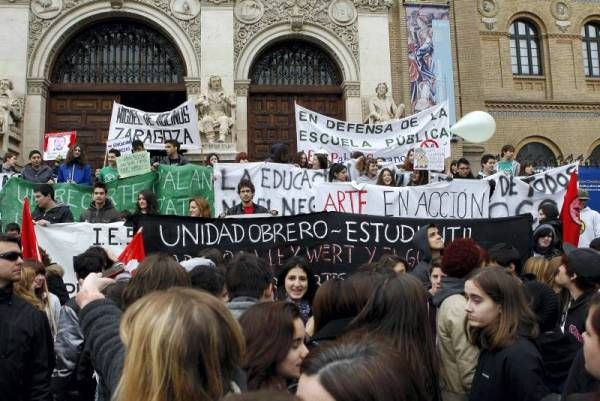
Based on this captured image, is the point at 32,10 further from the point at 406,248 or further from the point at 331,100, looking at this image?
the point at 406,248

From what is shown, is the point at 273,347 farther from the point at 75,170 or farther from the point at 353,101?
the point at 353,101

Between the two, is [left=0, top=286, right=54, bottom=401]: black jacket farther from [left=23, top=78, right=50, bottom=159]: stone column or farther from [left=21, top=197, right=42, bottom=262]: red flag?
[left=23, top=78, right=50, bottom=159]: stone column

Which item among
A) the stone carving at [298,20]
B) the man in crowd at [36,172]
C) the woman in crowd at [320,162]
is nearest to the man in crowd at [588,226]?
the woman in crowd at [320,162]

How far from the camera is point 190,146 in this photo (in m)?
14.0

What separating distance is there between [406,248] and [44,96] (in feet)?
44.9

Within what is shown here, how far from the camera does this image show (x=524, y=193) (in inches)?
412

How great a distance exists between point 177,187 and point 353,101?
28.2ft

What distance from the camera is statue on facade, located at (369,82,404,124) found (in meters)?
18.0

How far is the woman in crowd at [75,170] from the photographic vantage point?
1224 cm

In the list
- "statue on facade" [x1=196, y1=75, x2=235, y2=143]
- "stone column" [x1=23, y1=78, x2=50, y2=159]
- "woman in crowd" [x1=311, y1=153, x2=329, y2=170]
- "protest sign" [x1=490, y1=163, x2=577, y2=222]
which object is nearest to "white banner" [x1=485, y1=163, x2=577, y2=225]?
"protest sign" [x1=490, y1=163, x2=577, y2=222]

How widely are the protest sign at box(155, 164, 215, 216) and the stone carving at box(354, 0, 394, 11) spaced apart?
10.00m

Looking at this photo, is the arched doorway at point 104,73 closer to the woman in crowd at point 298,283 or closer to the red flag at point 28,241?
the red flag at point 28,241

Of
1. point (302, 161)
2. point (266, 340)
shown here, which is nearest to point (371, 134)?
point (302, 161)

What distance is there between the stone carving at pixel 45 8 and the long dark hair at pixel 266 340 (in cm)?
1744
